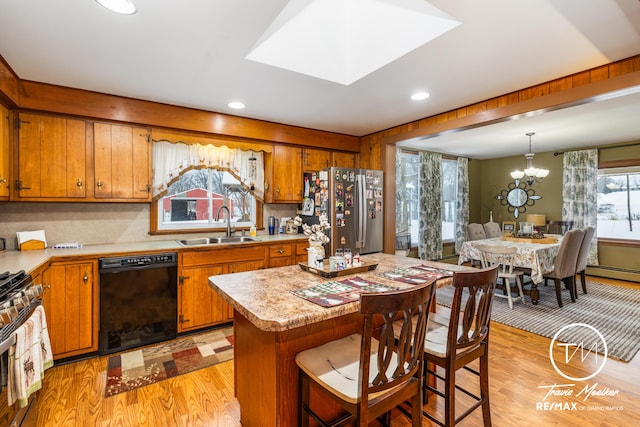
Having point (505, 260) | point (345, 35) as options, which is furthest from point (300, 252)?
point (505, 260)

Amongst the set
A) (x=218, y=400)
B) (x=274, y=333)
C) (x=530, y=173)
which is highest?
(x=530, y=173)

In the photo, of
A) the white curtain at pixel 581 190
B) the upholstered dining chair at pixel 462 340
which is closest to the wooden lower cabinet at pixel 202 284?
the upholstered dining chair at pixel 462 340

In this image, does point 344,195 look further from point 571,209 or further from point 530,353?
point 571,209

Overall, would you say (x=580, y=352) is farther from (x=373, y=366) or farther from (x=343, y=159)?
(x=343, y=159)

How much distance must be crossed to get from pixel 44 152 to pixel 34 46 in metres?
1.04

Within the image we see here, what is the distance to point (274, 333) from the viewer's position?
150 cm

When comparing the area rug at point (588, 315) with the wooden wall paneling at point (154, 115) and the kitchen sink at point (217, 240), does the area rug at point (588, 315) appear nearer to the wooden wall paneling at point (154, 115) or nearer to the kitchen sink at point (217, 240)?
the kitchen sink at point (217, 240)

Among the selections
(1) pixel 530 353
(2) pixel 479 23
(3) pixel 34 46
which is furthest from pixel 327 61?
(1) pixel 530 353

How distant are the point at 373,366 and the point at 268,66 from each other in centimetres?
218

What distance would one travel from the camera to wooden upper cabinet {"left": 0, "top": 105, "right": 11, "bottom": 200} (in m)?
2.46

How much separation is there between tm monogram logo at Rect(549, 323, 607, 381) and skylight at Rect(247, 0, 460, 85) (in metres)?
2.83

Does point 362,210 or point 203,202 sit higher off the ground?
point 203,202

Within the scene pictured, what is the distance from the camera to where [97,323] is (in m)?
2.74

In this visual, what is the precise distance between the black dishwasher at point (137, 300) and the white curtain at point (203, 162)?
85 centimetres
